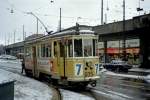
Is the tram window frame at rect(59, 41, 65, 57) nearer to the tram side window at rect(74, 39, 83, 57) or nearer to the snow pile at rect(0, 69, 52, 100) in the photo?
the tram side window at rect(74, 39, 83, 57)

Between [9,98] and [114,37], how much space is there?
163 ft

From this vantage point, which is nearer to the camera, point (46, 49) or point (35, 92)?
point (35, 92)

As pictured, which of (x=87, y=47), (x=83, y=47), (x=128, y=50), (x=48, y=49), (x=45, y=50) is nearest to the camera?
(x=83, y=47)

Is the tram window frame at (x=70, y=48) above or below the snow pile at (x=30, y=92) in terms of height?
above

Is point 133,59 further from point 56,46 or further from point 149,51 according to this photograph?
point 56,46

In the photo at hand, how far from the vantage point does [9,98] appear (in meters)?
12.3

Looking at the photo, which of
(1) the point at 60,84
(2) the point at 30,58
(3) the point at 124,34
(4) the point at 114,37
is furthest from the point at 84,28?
(4) the point at 114,37

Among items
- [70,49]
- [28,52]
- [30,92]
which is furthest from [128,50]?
[30,92]

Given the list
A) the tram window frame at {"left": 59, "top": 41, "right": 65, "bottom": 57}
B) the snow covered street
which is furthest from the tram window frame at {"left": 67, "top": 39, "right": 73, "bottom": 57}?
the snow covered street

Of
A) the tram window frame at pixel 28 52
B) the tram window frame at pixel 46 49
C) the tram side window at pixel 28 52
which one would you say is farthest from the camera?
the tram side window at pixel 28 52

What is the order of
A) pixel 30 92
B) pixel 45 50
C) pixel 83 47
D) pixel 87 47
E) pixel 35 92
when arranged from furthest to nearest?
pixel 45 50, pixel 87 47, pixel 83 47, pixel 35 92, pixel 30 92

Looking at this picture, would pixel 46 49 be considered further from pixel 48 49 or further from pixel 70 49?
pixel 70 49

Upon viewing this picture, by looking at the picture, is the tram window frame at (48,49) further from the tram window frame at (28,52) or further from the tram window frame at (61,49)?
the tram window frame at (28,52)

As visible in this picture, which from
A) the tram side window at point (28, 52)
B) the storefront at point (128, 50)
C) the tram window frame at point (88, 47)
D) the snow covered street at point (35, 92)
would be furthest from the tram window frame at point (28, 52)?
the storefront at point (128, 50)
